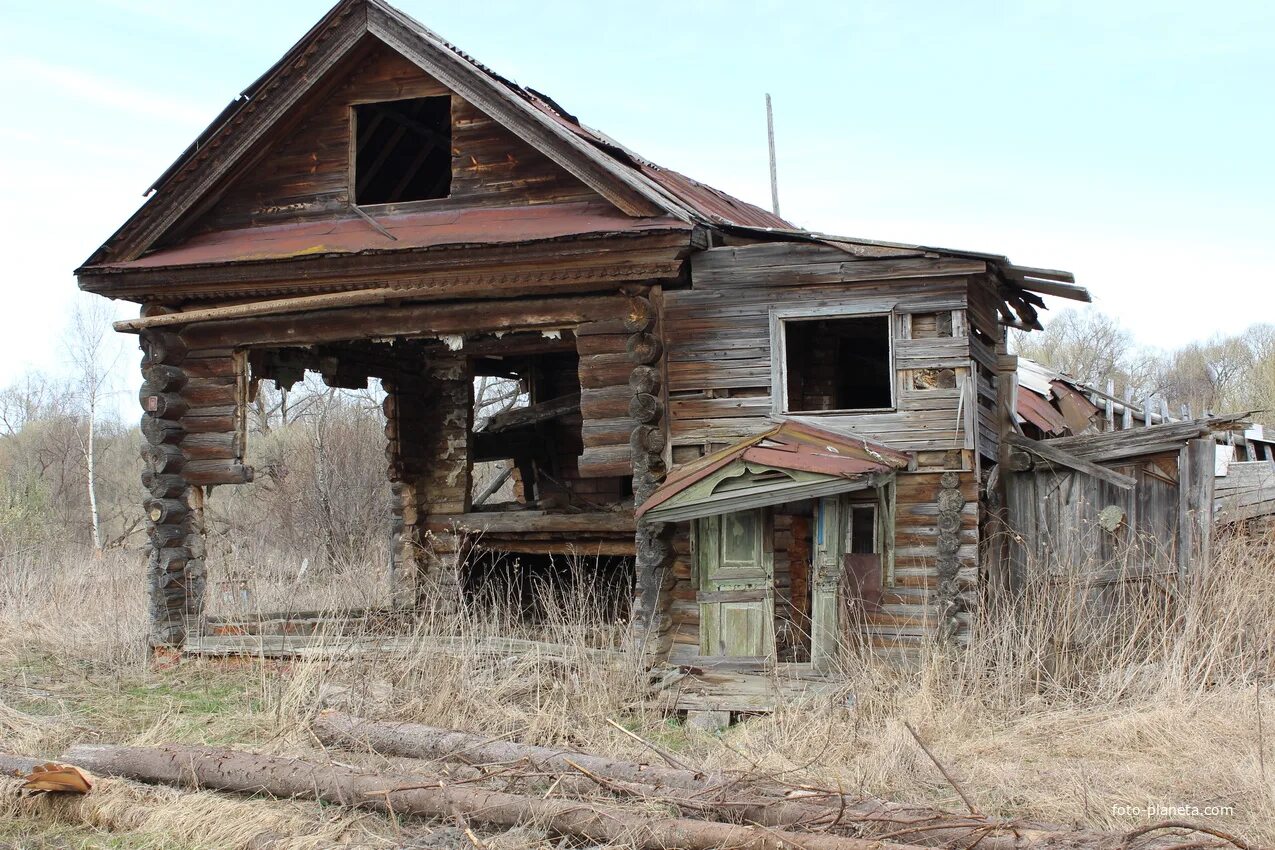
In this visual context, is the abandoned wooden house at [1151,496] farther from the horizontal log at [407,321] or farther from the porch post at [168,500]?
the porch post at [168,500]

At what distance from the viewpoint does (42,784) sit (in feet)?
24.2

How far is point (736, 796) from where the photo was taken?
6.60 m

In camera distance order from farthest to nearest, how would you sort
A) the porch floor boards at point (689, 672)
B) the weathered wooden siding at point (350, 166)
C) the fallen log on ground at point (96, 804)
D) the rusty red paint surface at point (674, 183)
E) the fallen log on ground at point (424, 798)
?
the rusty red paint surface at point (674, 183), the weathered wooden siding at point (350, 166), the porch floor boards at point (689, 672), the fallen log on ground at point (96, 804), the fallen log on ground at point (424, 798)

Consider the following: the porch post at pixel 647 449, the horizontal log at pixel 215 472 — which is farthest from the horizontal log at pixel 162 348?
the porch post at pixel 647 449

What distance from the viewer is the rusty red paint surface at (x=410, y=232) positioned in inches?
415

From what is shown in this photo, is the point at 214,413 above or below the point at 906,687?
above

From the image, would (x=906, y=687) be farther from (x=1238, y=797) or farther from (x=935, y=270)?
(x=935, y=270)

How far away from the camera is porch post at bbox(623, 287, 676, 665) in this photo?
1059 cm

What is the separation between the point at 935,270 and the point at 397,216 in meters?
5.33

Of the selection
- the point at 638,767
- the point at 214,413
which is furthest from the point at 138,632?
the point at 638,767

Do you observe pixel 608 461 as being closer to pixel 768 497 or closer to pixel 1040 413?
pixel 768 497

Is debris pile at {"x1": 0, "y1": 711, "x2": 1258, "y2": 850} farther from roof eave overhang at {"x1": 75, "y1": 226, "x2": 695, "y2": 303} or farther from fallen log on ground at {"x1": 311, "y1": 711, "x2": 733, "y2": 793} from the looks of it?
roof eave overhang at {"x1": 75, "y1": 226, "x2": 695, "y2": 303}

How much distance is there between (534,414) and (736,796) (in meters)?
9.10

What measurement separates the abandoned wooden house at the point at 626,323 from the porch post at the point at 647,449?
0.03 m
